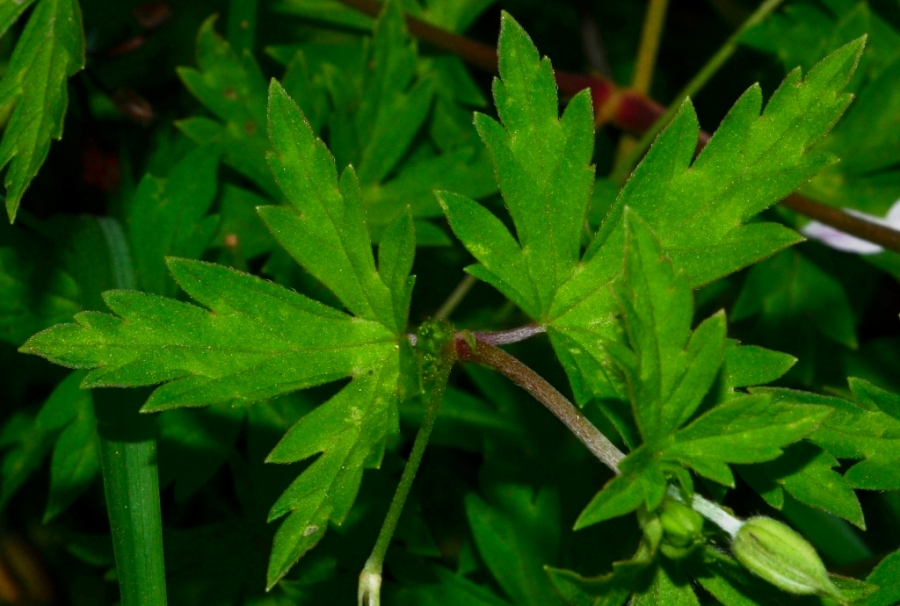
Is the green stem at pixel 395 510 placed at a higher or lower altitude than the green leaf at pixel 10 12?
lower

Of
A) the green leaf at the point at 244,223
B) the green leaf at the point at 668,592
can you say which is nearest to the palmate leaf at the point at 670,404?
the green leaf at the point at 668,592

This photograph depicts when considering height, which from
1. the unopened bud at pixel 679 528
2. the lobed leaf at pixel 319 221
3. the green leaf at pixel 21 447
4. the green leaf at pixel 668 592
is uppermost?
the lobed leaf at pixel 319 221

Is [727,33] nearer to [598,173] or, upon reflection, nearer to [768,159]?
[598,173]

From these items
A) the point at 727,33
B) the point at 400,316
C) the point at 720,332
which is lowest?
the point at 400,316

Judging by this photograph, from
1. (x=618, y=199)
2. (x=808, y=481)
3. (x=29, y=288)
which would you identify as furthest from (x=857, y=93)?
(x=29, y=288)

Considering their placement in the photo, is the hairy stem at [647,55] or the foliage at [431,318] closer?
the foliage at [431,318]

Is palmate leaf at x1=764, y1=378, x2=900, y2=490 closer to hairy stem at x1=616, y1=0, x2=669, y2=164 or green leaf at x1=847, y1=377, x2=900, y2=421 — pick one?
green leaf at x1=847, y1=377, x2=900, y2=421

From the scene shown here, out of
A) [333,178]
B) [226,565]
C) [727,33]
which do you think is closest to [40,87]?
[333,178]

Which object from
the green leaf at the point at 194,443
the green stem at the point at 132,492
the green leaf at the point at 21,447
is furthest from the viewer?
the green leaf at the point at 21,447

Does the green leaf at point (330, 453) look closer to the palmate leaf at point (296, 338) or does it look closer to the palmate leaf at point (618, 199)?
the palmate leaf at point (296, 338)
